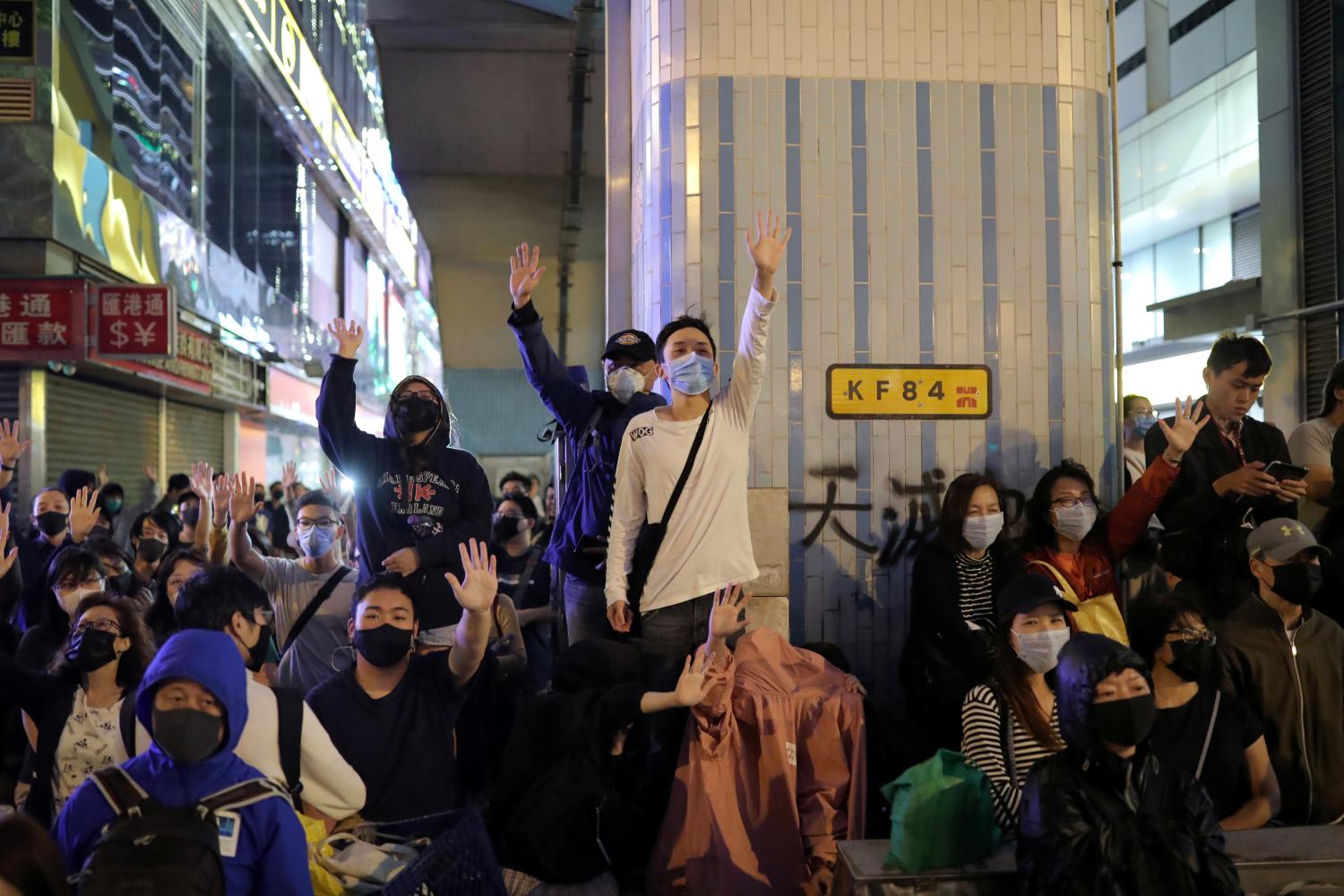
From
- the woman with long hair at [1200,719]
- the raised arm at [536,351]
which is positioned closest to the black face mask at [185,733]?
the raised arm at [536,351]

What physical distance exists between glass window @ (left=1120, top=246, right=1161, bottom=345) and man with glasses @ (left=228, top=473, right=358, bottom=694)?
1722 cm

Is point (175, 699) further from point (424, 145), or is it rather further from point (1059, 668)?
point (424, 145)

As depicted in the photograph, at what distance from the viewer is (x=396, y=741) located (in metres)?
3.44

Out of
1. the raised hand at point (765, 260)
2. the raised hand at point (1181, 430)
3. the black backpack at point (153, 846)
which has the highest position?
the raised hand at point (765, 260)

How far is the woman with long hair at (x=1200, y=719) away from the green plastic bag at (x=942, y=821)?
29.3 inches

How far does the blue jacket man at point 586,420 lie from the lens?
4434mm

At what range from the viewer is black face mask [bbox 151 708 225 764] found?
8.12 ft

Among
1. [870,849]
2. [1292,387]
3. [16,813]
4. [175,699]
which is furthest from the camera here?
[1292,387]

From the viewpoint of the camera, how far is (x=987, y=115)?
5.29 m

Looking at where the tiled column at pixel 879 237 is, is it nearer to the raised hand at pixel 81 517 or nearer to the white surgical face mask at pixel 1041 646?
the white surgical face mask at pixel 1041 646

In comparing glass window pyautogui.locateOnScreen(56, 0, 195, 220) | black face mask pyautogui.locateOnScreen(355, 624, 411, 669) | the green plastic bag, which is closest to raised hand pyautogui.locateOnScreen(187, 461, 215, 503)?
black face mask pyautogui.locateOnScreen(355, 624, 411, 669)

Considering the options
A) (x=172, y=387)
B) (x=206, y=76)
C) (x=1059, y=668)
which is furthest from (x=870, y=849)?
(x=206, y=76)

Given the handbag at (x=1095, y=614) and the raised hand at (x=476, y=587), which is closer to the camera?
the raised hand at (x=476, y=587)

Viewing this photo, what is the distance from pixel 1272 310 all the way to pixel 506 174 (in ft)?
35.1
